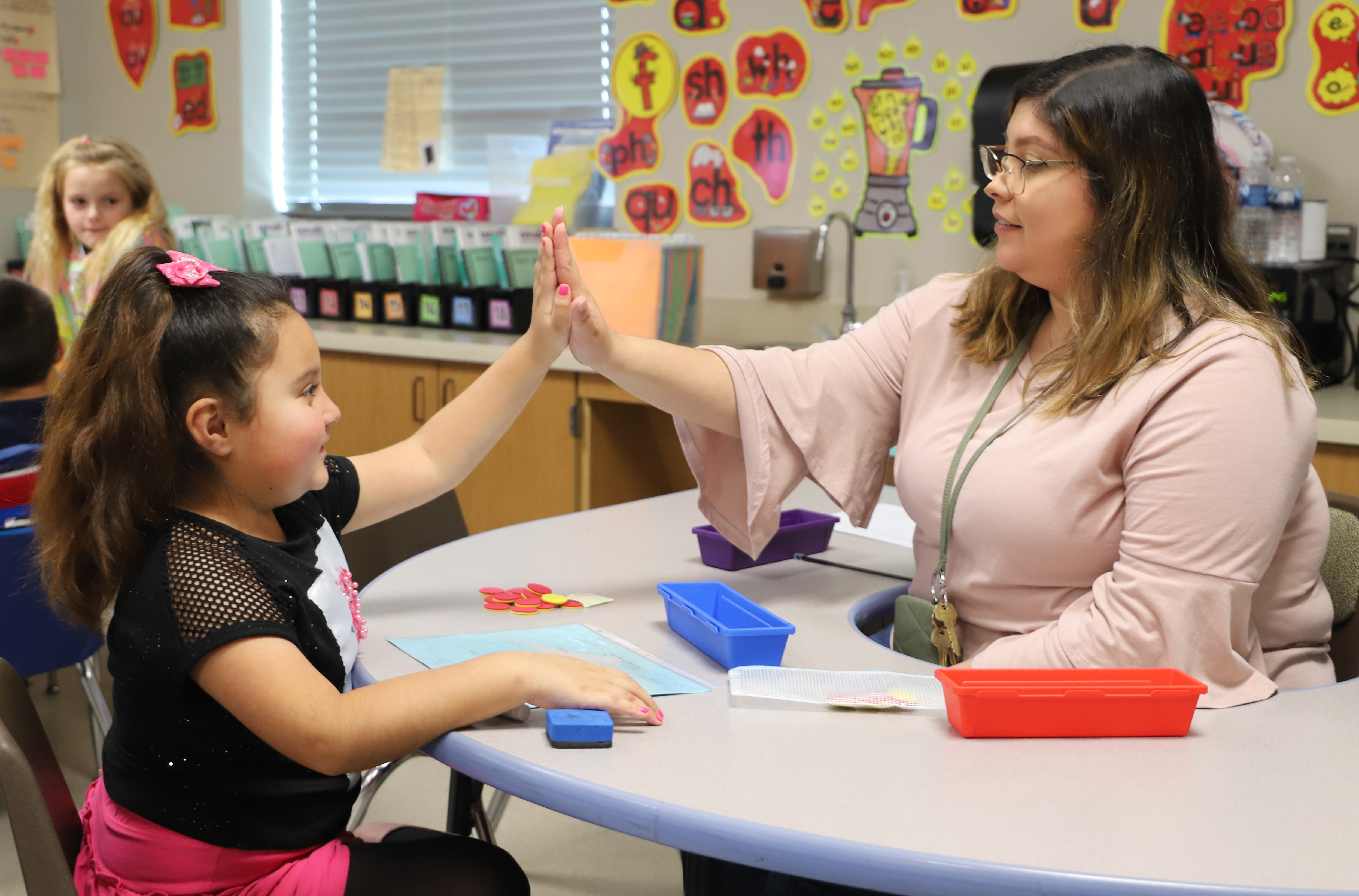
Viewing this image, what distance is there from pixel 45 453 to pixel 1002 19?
2.41m

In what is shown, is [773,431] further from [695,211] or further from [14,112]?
[14,112]

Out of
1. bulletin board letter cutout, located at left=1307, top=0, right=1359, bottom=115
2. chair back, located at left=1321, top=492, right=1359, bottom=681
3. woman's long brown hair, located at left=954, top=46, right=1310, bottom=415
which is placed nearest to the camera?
woman's long brown hair, located at left=954, top=46, right=1310, bottom=415

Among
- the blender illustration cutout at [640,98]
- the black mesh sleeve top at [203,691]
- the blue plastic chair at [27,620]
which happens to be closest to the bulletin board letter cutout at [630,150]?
the blender illustration cutout at [640,98]

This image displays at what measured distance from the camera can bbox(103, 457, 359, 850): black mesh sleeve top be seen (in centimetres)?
99

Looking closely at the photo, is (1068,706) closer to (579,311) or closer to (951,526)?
(951,526)

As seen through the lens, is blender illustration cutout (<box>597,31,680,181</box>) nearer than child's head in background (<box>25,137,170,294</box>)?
No

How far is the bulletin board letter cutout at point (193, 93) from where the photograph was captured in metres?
4.23

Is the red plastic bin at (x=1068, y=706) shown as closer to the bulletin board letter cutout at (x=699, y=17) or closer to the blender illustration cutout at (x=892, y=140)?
the blender illustration cutout at (x=892, y=140)

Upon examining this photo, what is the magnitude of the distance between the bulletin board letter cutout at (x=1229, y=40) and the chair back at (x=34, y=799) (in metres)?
2.45

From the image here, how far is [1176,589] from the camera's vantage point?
3.52ft

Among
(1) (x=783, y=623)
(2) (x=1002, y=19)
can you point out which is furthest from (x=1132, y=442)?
(2) (x=1002, y=19)

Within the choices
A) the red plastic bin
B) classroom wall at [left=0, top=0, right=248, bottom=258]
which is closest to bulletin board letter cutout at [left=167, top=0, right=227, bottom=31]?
classroom wall at [left=0, top=0, right=248, bottom=258]

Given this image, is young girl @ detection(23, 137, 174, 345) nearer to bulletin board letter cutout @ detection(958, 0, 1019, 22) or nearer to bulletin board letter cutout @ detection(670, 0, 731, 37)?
bulletin board letter cutout @ detection(670, 0, 731, 37)

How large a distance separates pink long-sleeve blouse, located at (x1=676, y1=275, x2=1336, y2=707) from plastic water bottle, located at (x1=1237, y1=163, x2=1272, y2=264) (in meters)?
1.13
